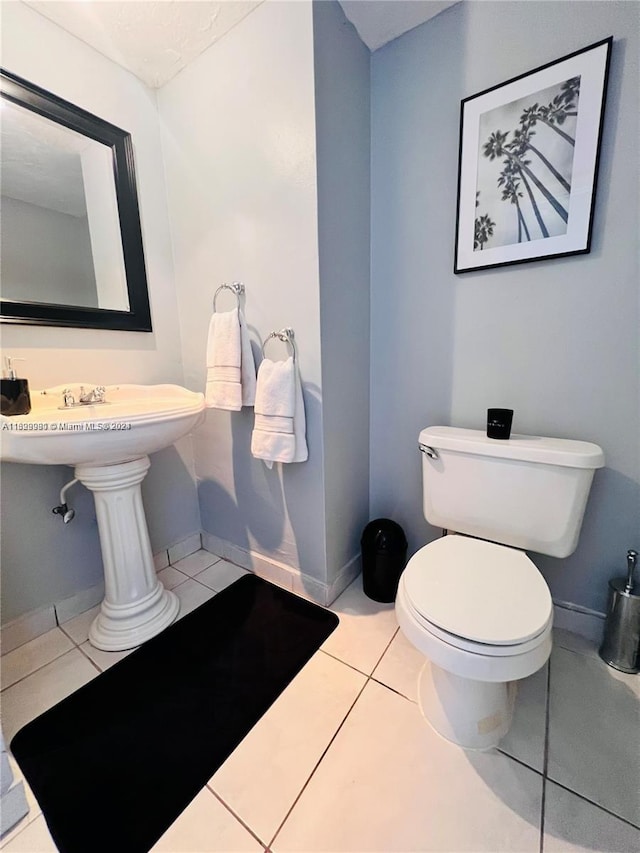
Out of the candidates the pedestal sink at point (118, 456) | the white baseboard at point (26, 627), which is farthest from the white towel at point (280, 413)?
the white baseboard at point (26, 627)

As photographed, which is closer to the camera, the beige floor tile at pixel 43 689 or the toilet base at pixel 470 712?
the toilet base at pixel 470 712

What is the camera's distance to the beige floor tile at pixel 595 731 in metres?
0.82

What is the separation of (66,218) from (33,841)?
179 cm

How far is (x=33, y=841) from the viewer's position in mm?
750

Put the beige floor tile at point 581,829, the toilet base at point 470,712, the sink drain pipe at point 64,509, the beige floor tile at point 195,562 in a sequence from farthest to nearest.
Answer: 1. the beige floor tile at point 195,562
2. the sink drain pipe at point 64,509
3. the toilet base at point 470,712
4. the beige floor tile at point 581,829

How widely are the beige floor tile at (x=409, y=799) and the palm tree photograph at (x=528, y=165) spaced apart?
4.99 feet

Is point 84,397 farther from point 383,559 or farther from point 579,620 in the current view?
point 579,620

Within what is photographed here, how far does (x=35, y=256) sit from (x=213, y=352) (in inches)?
26.3

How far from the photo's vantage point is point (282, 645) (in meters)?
1.24

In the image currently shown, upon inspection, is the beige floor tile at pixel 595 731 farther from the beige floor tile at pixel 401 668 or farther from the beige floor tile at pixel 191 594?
the beige floor tile at pixel 191 594

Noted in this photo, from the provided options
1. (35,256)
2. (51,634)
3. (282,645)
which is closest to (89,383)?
(35,256)

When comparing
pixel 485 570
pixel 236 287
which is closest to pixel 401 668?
pixel 485 570

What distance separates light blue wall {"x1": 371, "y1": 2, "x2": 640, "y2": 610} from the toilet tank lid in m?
0.13

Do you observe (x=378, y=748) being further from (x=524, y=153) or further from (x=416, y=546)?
(x=524, y=153)
